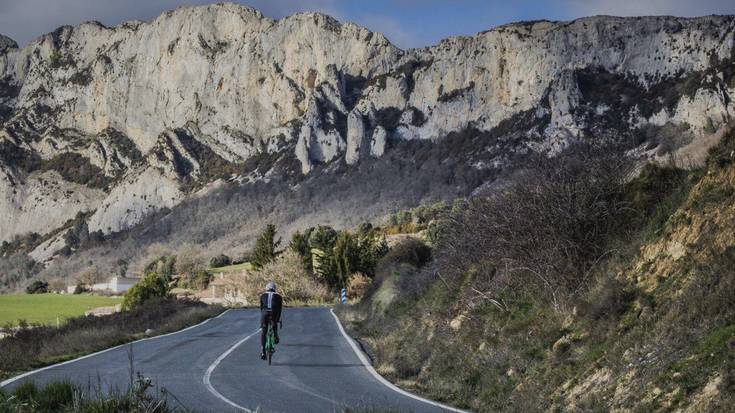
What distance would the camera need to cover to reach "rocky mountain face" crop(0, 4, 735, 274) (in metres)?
123

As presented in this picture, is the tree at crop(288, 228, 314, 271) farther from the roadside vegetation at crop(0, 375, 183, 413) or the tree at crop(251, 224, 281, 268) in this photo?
the roadside vegetation at crop(0, 375, 183, 413)

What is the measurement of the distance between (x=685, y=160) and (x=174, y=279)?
8720 centimetres

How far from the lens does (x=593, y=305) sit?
431 inches

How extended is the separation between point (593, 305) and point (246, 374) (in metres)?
6.98

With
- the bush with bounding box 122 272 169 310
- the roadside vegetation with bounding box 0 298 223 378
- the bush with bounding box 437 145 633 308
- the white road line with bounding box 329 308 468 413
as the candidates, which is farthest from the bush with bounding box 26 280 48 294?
the bush with bounding box 437 145 633 308

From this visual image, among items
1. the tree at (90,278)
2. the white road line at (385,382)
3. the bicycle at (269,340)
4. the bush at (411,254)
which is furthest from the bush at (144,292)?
the tree at (90,278)

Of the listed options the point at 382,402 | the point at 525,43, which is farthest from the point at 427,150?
the point at 382,402

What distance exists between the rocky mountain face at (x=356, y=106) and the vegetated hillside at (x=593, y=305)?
3573 inches

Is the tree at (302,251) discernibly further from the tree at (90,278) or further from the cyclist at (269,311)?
the tree at (90,278)

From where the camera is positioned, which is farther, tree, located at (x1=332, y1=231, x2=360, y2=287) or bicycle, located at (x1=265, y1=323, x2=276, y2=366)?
tree, located at (x1=332, y1=231, x2=360, y2=287)

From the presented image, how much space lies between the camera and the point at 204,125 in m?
188

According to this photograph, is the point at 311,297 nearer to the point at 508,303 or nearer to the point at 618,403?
the point at 508,303

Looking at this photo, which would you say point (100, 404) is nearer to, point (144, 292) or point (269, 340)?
point (269, 340)

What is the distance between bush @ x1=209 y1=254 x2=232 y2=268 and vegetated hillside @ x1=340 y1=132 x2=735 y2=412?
321 feet
